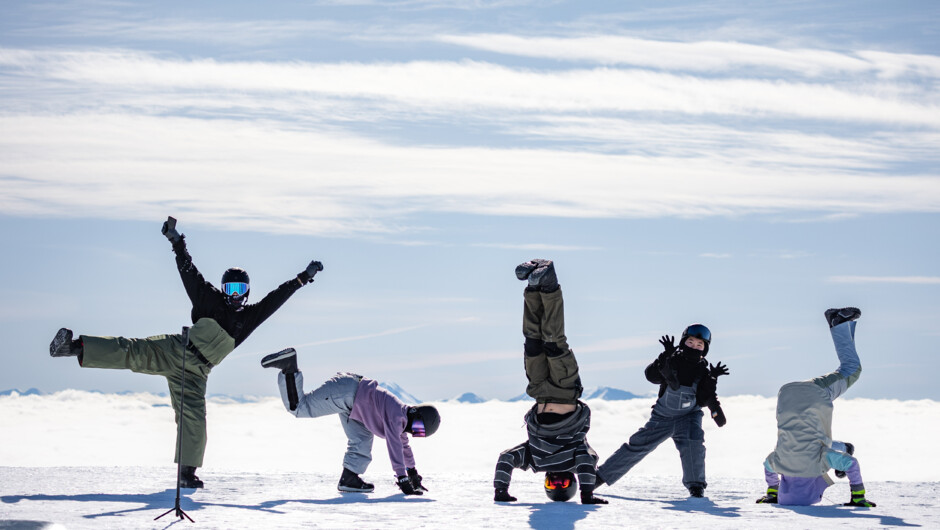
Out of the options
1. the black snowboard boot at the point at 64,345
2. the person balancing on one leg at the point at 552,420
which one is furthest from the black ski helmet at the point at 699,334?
the black snowboard boot at the point at 64,345

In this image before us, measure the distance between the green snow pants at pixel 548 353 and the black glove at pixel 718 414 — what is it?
1.32 m

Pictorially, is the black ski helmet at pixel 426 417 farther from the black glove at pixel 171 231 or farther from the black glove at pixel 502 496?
the black glove at pixel 171 231

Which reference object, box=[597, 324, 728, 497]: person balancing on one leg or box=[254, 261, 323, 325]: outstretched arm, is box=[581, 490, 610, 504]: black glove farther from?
box=[254, 261, 323, 325]: outstretched arm

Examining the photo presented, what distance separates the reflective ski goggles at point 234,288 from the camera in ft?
33.8

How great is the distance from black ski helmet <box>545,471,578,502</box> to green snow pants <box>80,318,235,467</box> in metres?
3.33

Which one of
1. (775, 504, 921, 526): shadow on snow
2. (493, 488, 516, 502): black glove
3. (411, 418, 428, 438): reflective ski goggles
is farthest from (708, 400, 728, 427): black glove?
(411, 418, 428, 438): reflective ski goggles

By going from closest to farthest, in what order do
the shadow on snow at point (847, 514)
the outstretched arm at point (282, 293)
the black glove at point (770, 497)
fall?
1. the shadow on snow at point (847, 514)
2. the black glove at point (770, 497)
3. the outstretched arm at point (282, 293)

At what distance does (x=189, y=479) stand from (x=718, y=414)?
4909mm

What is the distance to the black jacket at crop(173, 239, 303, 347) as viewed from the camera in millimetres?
10219

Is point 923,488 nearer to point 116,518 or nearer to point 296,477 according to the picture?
point 296,477

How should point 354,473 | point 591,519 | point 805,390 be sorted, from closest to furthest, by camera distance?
point 591,519, point 805,390, point 354,473

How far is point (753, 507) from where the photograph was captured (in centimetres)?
898

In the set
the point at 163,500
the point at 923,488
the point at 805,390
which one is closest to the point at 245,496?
the point at 163,500

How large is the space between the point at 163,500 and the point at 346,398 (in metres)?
1.95
